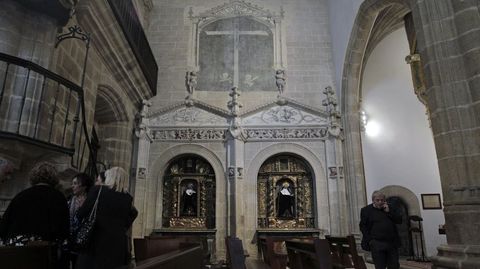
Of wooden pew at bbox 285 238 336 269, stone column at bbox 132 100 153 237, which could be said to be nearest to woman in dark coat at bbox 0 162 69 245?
wooden pew at bbox 285 238 336 269

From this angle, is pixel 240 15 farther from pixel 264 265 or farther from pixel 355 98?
pixel 264 265

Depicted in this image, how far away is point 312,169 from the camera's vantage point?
951 centimetres

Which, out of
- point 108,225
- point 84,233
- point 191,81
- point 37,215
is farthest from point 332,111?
point 37,215

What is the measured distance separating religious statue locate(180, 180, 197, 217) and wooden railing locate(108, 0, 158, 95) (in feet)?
9.77

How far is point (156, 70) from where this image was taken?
10250mm

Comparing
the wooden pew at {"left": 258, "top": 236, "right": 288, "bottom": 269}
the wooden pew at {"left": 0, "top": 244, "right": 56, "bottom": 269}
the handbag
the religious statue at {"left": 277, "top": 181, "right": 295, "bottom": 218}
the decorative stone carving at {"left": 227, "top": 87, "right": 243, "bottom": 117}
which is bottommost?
the wooden pew at {"left": 258, "top": 236, "right": 288, "bottom": 269}

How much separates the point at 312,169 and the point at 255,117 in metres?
2.09

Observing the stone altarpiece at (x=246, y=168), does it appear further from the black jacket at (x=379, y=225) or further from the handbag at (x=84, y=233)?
the handbag at (x=84, y=233)

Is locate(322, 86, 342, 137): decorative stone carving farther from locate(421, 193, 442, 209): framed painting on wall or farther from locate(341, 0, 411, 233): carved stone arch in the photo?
locate(421, 193, 442, 209): framed painting on wall

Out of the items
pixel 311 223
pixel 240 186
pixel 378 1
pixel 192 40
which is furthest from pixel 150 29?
pixel 311 223

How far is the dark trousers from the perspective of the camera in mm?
4176

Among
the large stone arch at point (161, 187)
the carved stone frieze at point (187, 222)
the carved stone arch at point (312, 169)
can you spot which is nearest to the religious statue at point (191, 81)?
the large stone arch at point (161, 187)

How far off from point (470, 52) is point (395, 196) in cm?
868

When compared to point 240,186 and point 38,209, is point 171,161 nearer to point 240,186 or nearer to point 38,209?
point 240,186
